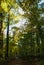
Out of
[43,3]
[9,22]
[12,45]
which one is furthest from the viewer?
[12,45]

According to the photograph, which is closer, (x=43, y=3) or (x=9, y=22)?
(x=43, y=3)

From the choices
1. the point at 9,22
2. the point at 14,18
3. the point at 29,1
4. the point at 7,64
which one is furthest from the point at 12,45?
the point at 29,1

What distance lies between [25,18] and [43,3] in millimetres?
3241

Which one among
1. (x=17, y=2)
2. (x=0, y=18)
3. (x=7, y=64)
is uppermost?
(x=17, y=2)

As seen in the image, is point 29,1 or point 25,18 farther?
point 25,18

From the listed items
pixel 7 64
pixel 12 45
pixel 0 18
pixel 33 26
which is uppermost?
pixel 0 18

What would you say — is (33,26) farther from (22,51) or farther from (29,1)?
(22,51)

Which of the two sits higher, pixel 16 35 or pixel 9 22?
pixel 9 22

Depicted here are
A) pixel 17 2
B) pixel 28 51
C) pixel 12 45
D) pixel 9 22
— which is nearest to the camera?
pixel 17 2

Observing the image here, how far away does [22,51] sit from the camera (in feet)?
70.4

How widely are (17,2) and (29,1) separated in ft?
5.81

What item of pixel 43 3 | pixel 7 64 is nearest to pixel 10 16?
pixel 43 3

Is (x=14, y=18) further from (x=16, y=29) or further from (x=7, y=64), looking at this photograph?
(x=7, y=64)

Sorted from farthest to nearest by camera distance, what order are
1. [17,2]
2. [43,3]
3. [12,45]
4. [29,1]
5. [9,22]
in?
[12,45], [9,22], [43,3], [17,2], [29,1]
